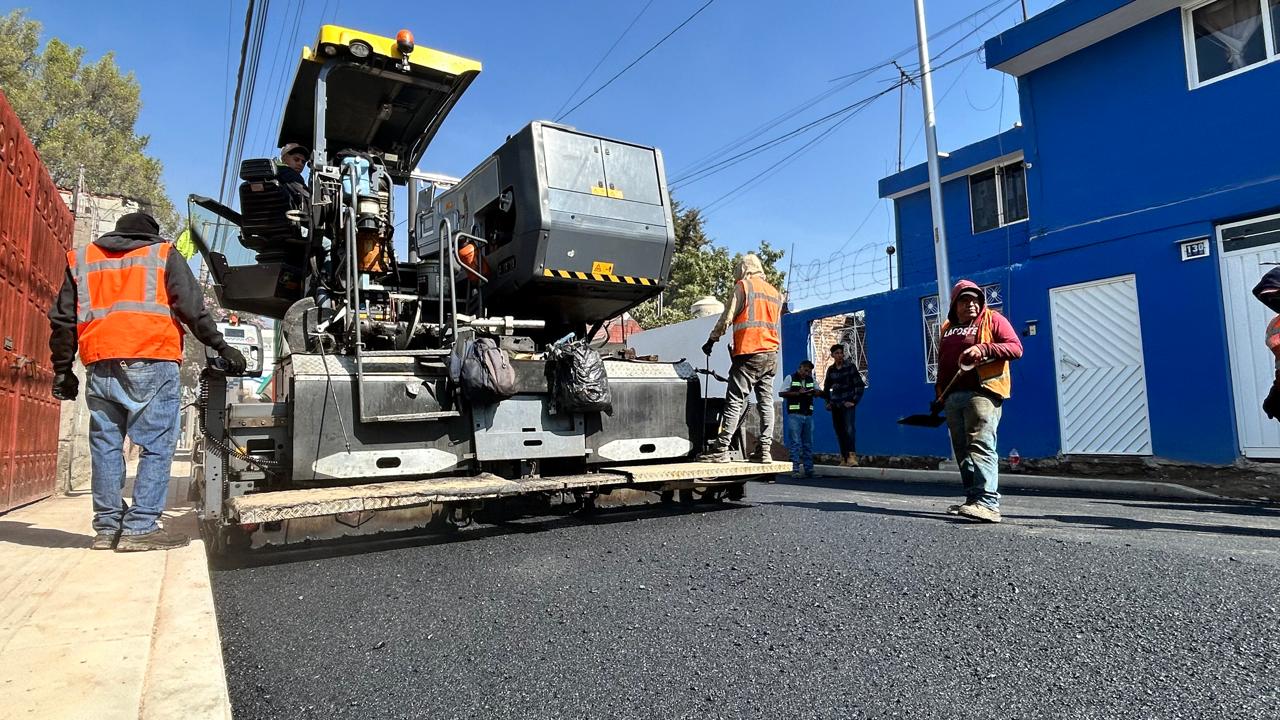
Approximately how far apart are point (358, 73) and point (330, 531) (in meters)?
2.84

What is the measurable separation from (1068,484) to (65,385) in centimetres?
839

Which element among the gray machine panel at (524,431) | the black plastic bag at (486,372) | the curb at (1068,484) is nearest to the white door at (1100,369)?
the curb at (1068,484)

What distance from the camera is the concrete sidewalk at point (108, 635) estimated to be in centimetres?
157

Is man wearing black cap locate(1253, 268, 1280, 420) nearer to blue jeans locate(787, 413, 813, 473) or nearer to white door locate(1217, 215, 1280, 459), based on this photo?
white door locate(1217, 215, 1280, 459)

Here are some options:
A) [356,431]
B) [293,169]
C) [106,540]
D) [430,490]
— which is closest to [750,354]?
[430,490]

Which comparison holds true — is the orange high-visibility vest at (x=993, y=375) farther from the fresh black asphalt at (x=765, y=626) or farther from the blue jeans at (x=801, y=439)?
the blue jeans at (x=801, y=439)

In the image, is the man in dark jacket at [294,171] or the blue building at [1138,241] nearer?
the man in dark jacket at [294,171]

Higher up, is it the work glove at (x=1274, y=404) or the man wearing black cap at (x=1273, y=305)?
the man wearing black cap at (x=1273, y=305)

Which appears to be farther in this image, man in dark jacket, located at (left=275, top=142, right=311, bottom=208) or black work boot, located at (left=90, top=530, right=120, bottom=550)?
man in dark jacket, located at (left=275, top=142, right=311, bottom=208)

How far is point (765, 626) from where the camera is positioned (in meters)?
2.42

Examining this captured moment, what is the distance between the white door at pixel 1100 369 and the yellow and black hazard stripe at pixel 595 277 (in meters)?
6.79

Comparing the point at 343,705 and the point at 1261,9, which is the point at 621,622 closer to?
the point at 343,705

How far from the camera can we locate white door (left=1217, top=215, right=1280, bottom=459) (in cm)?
743

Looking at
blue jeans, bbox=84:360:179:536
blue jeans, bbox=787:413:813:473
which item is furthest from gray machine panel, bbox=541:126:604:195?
blue jeans, bbox=787:413:813:473
